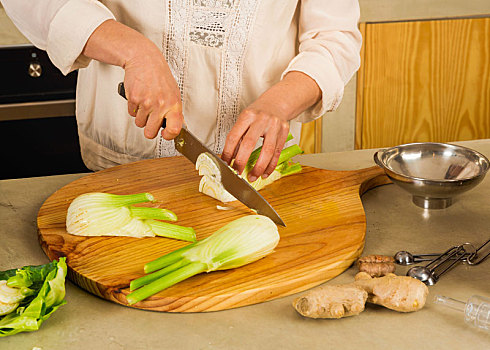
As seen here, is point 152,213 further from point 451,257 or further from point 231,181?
point 451,257

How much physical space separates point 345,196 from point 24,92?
5.49 feet

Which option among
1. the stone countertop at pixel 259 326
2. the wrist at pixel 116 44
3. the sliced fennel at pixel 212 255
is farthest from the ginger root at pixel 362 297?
the wrist at pixel 116 44

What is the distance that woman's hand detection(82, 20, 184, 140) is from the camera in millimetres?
1188

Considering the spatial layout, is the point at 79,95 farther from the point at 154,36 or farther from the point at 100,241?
the point at 100,241

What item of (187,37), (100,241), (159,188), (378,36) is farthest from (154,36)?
(378,36)

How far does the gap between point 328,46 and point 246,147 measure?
405mm

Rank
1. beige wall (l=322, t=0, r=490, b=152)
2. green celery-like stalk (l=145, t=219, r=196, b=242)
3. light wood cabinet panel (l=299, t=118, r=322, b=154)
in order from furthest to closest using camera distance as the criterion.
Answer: light wood cabinet panel (l=299, t=118, r=322, b=154) → beige wall (l=322, t=0, r=490, b=152) → green celery-like stalk (l=145, t=219, r=196, b=242)

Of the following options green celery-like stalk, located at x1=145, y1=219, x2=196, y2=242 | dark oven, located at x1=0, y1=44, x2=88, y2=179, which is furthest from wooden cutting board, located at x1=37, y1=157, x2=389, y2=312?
dark oven, located at x1=0, y1=44, x2=88, y2=179

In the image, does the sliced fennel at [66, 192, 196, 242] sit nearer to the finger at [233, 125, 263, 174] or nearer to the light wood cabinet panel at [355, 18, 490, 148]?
the finger at [233, 125, 263, 174]

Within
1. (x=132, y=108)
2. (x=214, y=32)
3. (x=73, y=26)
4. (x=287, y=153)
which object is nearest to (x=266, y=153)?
(x=287, y=153)

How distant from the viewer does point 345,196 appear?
4.25 feet

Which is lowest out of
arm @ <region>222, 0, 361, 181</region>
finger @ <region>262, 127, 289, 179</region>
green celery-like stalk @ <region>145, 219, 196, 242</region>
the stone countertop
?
the stone countertop

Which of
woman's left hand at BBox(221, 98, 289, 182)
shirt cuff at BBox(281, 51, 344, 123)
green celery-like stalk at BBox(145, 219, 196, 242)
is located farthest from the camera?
shirt cuff at BBox(281, 51, 344, 123)

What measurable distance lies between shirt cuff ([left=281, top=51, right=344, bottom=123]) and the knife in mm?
316
